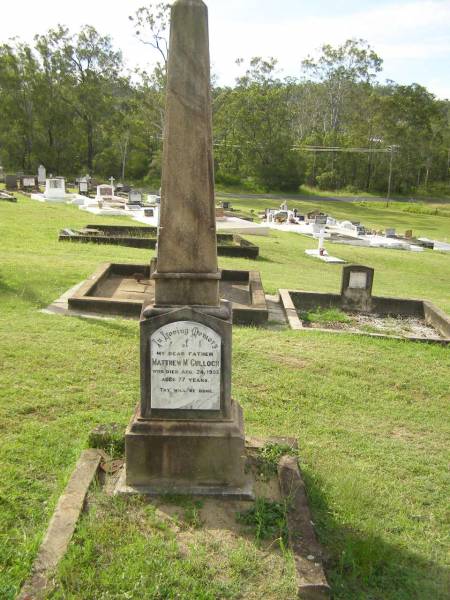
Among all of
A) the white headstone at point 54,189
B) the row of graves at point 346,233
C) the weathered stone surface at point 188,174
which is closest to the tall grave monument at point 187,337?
the weathered stone surface at point 188,174

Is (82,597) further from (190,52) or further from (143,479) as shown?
(190,52)

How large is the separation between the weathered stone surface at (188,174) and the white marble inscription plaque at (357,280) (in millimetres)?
6985

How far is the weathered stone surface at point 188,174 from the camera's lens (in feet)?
12.3

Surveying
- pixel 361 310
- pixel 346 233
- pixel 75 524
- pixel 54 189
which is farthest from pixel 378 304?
pixel 54 189

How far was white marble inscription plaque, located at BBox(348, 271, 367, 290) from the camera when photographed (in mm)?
10508

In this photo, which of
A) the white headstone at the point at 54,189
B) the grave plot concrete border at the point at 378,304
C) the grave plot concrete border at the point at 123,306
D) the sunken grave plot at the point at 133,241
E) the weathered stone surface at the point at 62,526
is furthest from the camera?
the white headstone at the point at 54,189

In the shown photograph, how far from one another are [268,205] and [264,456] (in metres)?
39.8

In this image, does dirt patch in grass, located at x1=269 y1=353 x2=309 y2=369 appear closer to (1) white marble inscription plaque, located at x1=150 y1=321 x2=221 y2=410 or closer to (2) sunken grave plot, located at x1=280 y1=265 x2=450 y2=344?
(2) sunken grave plot, located at x1=280 y1=265 x2=450 y2=344

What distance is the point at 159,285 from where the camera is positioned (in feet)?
12.9

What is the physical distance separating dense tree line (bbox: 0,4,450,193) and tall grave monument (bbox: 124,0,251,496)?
41.0 m

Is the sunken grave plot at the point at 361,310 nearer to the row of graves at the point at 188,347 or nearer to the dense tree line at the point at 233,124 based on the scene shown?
the row of graves at the point at 188,347

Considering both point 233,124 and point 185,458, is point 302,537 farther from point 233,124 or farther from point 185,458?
point 233,124

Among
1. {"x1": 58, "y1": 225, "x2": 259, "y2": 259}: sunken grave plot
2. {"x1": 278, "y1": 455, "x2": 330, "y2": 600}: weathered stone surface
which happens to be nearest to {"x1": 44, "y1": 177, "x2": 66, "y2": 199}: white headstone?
{"x1": 58, "y1": 225, "x2": 259, "y2": 259}: sunken grave plot

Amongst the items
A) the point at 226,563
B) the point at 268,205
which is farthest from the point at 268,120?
the point at 226,563
